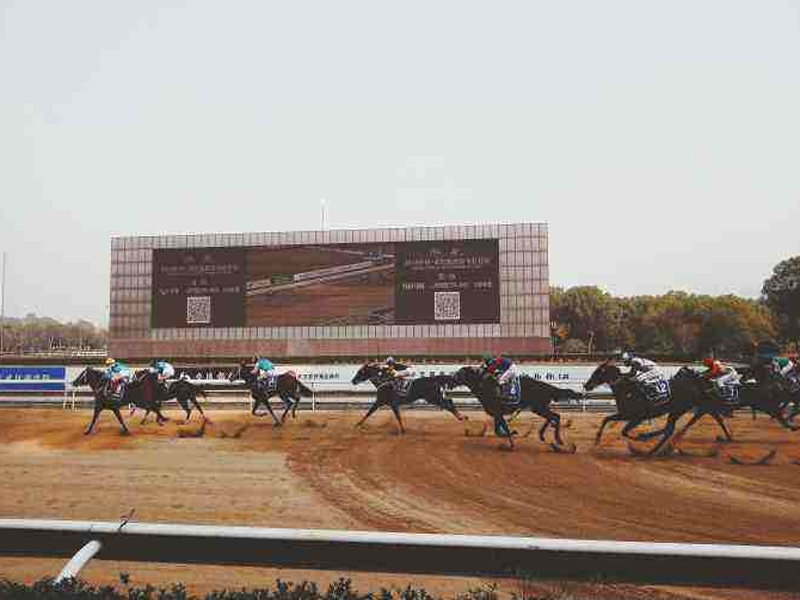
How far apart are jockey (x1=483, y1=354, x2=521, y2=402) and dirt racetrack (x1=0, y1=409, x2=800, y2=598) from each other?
1.31 meters

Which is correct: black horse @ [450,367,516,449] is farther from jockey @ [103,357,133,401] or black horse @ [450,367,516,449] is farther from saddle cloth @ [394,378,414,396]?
jockey @ [103,357,133,401]

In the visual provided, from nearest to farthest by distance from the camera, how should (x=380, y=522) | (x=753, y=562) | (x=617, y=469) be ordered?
(x=753, y=562) → (x=380, y=522) → (x=617, y=469)

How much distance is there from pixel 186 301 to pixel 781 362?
42778 mm

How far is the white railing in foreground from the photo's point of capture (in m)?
2.46

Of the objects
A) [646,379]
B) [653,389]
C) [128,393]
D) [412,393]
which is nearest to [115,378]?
[128,393]

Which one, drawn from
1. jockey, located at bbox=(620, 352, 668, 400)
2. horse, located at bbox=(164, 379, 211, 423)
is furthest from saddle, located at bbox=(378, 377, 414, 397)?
jockey, located at bbox=(620, 352, 668, 400)

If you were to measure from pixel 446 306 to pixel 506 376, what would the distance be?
30.4m

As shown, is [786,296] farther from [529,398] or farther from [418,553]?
[418,553]

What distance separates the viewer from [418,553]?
2.64 m

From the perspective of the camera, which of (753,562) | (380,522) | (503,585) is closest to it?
(753,562)

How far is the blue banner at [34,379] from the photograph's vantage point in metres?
23.9

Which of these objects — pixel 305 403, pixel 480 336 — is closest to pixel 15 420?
pixel 305 403

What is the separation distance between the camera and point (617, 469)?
37.1ft

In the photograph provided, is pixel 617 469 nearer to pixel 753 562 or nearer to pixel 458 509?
pixel 458 509
